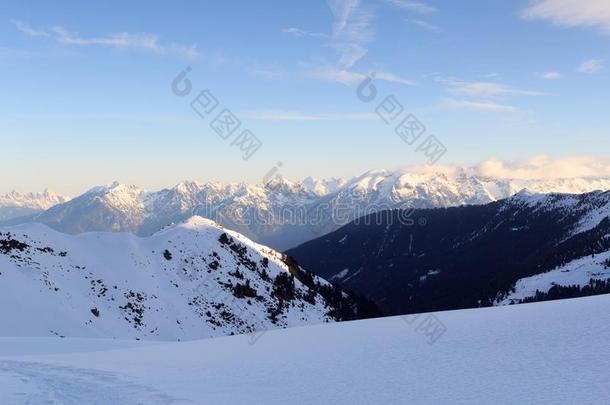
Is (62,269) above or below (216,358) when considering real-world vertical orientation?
above

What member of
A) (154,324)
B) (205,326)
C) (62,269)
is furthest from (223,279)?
(62,269)

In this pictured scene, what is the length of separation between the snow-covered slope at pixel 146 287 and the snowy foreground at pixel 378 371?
117 feet

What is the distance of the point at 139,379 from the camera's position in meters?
15.7

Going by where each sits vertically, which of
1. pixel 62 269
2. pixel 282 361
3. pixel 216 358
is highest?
pixel 62 269

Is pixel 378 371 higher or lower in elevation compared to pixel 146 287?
lower

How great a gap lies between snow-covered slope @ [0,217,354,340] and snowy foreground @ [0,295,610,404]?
3561 centimetres

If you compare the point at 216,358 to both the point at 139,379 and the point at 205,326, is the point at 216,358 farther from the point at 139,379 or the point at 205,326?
the point at 205,326

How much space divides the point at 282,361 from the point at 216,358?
12.8 ft

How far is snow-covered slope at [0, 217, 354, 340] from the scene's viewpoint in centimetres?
5419

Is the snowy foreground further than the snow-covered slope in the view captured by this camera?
No

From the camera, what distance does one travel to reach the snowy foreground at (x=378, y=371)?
11656mm

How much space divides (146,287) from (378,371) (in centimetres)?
6710

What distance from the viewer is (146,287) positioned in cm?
7444

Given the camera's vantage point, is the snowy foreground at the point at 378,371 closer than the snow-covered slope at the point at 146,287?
Yes
